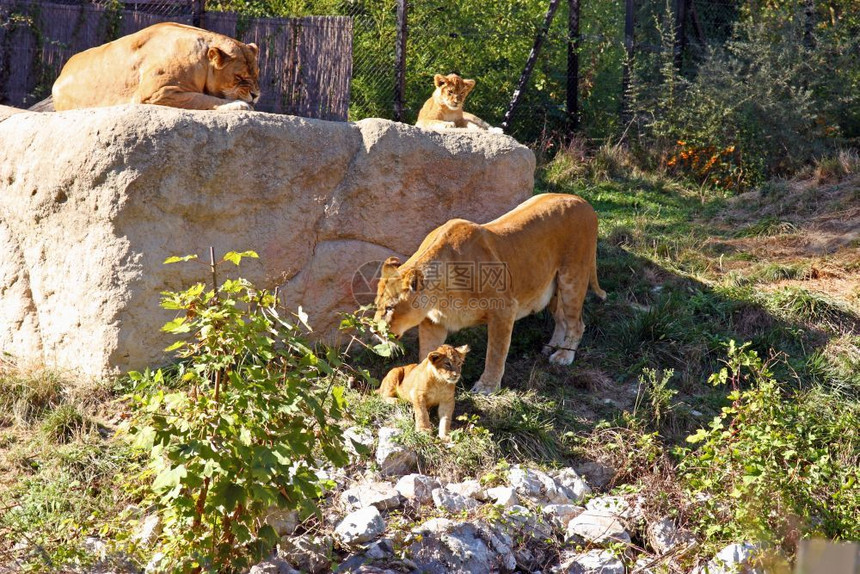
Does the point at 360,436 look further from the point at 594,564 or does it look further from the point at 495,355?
the point at 594,564

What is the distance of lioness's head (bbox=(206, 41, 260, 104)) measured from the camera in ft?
24.3

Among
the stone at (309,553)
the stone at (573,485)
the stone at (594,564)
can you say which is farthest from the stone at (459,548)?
the stone at (573,485)

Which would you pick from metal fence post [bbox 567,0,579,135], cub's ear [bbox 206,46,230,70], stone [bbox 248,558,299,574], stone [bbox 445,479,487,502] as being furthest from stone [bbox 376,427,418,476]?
metal fence post [bbox 567,0,579,135]

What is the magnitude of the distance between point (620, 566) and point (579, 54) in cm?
940

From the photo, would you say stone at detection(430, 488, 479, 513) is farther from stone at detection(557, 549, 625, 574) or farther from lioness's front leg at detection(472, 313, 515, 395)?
lioness's front leg at detection(472, 313, 515, 395)

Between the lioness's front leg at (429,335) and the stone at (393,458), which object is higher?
the lioness's front leg at (429,335)

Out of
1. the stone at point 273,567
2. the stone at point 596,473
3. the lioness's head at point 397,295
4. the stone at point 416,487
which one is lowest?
the stone at point 596,473

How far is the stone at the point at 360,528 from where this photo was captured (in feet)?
17.3

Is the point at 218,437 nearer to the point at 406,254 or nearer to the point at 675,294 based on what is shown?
the point at 406,254

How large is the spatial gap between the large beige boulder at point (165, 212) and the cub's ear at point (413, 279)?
2.64 feet

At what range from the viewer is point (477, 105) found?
12648 millimetres

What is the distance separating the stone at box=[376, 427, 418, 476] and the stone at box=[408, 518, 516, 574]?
649mm

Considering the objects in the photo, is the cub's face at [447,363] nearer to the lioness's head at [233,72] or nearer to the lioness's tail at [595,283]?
the lioness's tail at [595,283]

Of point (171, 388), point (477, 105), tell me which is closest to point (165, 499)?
point (171, 388)
